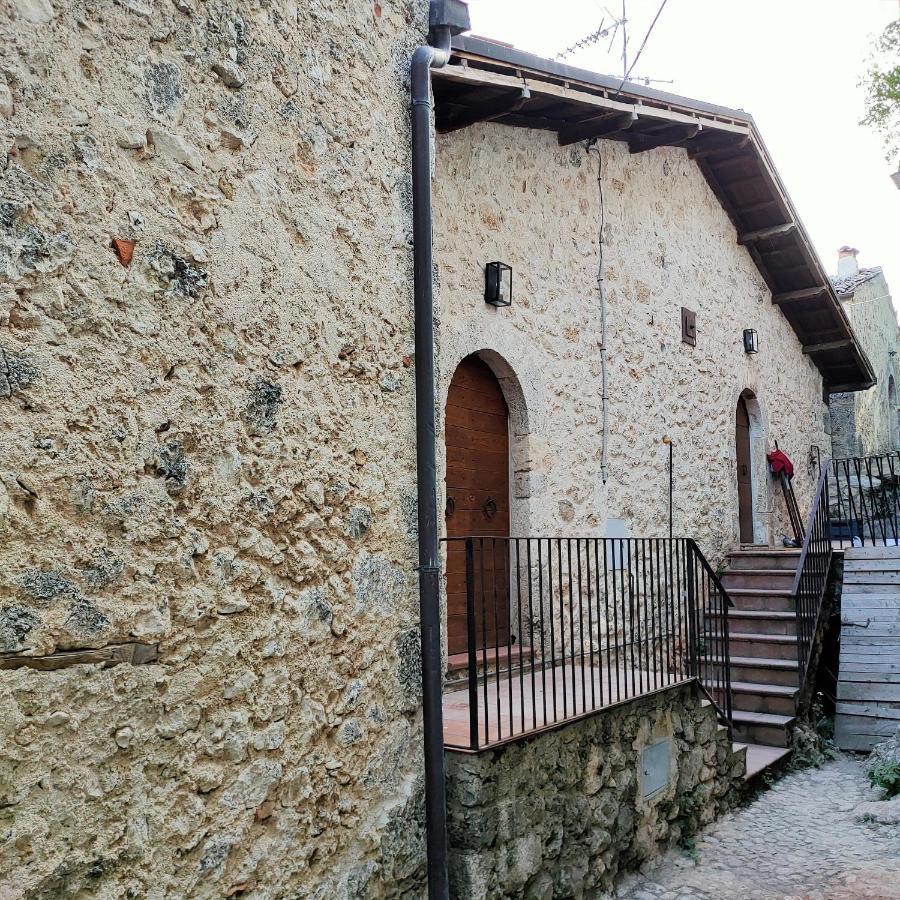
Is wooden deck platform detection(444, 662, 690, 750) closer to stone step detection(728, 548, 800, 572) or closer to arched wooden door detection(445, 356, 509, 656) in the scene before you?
arched wooden door detection(445, 356, 509, 656)

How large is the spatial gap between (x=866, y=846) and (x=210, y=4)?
5.34 metres

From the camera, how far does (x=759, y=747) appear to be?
656cm

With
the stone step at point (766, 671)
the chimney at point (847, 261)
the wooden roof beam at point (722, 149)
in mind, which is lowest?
the stone step at point (766, 671)

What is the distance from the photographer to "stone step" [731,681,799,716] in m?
6.75

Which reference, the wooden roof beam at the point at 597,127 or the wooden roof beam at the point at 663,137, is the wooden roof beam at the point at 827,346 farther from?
the wooden roof beam at the point at 597,127

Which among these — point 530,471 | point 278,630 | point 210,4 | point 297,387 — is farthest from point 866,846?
point 210,4

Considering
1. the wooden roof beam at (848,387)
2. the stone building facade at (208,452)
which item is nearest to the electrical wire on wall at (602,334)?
the stone building facade at (208,452)

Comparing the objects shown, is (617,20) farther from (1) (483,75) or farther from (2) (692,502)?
(2) (692,502)

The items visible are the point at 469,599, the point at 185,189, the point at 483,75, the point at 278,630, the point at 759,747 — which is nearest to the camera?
the point at 185,189

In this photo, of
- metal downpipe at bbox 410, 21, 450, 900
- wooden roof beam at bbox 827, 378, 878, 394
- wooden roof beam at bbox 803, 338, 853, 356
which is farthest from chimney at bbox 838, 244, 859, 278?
metal downpipe at bbox 410, 21, 450, 900

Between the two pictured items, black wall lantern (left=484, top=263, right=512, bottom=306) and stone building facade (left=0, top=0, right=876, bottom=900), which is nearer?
stone building facade (left=0, top=0, right=876, bottom=900)

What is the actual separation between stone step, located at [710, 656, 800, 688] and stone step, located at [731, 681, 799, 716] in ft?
0.18

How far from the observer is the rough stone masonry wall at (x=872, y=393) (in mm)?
14680

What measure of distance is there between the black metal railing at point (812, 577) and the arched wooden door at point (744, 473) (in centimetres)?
121
